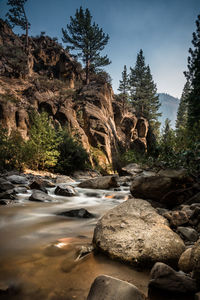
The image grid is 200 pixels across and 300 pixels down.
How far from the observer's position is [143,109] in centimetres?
3697

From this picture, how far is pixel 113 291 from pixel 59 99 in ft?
69.2

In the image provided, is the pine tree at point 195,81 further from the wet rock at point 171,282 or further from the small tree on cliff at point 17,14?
the small tree on cliff at point 17,14

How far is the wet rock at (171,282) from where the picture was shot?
1.39m

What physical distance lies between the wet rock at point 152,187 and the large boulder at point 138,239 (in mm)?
2142

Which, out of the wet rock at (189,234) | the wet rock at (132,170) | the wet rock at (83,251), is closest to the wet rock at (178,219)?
the wet rock at (189,234)

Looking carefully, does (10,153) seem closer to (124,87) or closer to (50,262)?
(50,262)

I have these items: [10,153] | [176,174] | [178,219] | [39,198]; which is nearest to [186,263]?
[178,219]

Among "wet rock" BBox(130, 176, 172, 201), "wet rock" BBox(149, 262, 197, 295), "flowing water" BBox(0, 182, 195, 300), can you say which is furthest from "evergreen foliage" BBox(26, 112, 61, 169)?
"wet rock" BBox(149, 262, 197, 295)

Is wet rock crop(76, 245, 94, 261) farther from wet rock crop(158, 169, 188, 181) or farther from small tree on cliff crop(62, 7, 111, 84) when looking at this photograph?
small tree on cliff crop(62, 7, 111, 84)

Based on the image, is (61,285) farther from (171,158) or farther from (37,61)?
(37,61)

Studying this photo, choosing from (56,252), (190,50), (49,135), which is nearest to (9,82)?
(49,135)

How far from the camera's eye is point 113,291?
1.29m

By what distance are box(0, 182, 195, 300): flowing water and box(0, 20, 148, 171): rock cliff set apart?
38.7ft

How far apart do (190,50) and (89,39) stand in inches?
722
